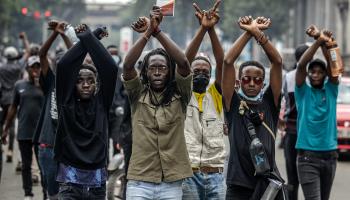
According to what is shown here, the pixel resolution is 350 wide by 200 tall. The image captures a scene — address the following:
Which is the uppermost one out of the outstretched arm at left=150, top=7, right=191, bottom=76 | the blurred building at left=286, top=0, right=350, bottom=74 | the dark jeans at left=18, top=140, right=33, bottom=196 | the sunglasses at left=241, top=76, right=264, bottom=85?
the blurred building at left=286, top=0, right=350, bottom=74

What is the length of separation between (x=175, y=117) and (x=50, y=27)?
64.7 inches

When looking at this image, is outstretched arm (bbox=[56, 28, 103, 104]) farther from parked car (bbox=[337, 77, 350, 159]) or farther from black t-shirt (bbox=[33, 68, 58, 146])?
parked car (bbox=[337, 77, 350, 159])

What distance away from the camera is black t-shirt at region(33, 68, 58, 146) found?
9180mm

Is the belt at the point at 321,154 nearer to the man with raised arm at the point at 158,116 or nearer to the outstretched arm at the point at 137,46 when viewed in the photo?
the man with raised arm at the point at 158,116

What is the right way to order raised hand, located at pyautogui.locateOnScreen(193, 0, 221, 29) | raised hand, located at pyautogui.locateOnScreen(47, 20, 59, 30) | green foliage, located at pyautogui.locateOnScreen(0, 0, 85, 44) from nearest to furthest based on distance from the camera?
raised hand, located at pyautogui.locateOnScreen(193, 0, 221, 29) < raised hand, located at pyautogui.locateOnScreen(47, 20, 59, 30) < green foliage, located at pyautogui.locateOnScreen(0, 0, 85, 44)

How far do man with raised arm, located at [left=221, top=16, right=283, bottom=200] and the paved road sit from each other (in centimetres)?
518

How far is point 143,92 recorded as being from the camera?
262 inches

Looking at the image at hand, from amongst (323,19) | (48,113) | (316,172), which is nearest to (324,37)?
(316,172)

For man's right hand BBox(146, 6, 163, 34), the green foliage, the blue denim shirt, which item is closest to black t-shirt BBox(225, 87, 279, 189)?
man's right hand BBox(146, 6, 163, 34)

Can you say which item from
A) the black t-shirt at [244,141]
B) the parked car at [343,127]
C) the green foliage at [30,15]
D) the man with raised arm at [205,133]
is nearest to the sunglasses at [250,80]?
the black t-shirt at [244,141]

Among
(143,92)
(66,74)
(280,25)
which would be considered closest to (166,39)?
(143,92)

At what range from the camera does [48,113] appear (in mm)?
9289

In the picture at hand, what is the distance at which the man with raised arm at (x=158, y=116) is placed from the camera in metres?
6.50

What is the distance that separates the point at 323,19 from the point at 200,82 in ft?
179
